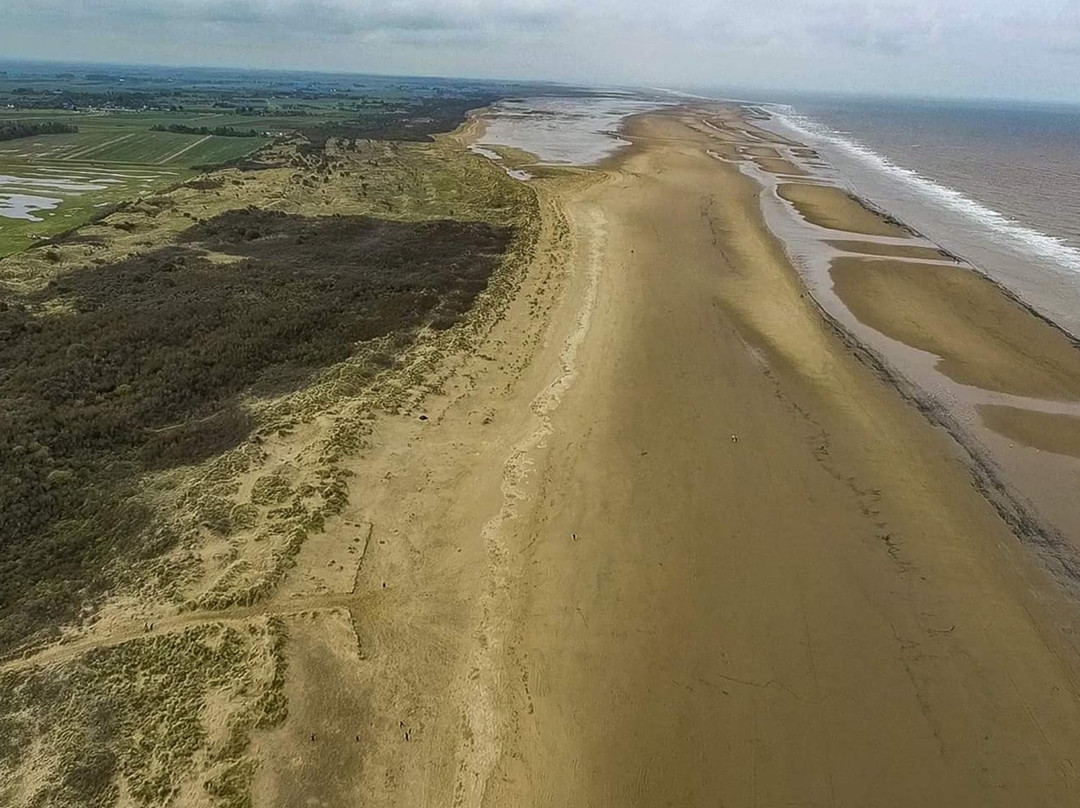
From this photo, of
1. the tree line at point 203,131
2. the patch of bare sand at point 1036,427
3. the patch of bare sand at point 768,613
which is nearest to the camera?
the patch of bare sand at point 768,613

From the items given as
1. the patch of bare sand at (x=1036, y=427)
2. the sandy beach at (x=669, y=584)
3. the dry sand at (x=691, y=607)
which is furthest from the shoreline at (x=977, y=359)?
the dry sand at (x=691, y=607)

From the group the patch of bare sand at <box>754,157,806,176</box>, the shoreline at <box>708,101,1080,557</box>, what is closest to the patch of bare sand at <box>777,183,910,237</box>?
the shoreline at <box>708,101,1080,557</box>

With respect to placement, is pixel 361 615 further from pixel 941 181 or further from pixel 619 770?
pixel 941 181

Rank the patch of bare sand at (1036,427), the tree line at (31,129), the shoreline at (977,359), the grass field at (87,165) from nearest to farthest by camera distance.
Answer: the shoreline at (977,359) < the patch of bare sand at (1036,427) < the grass field at (87,165) < the tree line at (31,129)

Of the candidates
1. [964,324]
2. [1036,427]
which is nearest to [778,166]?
[964,324]

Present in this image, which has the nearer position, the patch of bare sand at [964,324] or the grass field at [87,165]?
the patch of bare sand at [964,324]

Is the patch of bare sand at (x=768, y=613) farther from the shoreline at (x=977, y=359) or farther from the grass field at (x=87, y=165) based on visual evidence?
the grass field at (x=87, y=165)

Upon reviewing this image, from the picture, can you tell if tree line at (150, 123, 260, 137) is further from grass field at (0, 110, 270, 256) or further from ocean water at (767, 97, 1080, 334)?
ocean water at (767, 97, 1080, 334)

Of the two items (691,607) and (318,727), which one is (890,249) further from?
(318,727)
